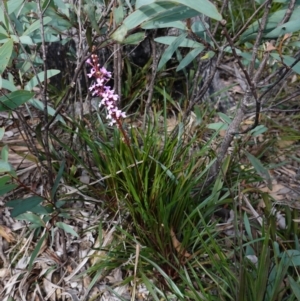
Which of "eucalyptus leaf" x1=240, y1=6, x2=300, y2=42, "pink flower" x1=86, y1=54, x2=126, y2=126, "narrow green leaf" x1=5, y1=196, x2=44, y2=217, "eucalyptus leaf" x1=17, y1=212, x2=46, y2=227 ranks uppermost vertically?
"eucalyptus leaf" x1=240, y1=6, x2=300, y2=42

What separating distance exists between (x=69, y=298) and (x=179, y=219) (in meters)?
0.46

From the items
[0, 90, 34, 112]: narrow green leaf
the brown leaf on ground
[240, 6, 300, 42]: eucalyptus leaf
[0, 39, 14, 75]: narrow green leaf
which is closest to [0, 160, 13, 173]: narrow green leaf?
[0, 90, 34, 112]: narrow green leaf

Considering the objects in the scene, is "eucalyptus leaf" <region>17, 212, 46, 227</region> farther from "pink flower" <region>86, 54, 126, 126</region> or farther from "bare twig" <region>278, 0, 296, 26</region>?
"bare twig" <region>278, 0, 296, 26</region>

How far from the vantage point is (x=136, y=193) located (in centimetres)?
141

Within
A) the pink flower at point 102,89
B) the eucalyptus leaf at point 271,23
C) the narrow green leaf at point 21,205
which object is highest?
the eucalyptus leaf at point 271,23

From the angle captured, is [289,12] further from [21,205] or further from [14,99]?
[21,205]

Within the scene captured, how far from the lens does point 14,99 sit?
1040mm

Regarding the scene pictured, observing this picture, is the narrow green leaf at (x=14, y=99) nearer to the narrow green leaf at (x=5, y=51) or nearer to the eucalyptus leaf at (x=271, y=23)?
the narrow green leaf at (x=5, y=51)

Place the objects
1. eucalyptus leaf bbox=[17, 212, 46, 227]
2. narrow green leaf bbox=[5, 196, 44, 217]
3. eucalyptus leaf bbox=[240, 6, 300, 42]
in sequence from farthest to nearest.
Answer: eucalyptus leaf bbox=[17, 212, 46, 227] → narrow green leaf bbox=[5, 196, 44, 217] → eucalyptus leaf bbox=[240, 6, 300, 42]

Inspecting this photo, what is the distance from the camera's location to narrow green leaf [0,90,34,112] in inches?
40.4

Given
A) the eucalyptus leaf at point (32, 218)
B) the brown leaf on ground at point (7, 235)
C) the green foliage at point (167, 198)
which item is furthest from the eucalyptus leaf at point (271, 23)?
the brown leaf on ground at point (7, 235)

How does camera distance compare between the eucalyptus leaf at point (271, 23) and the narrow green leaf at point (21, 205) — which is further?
the narrow green leaf at point (21, 205)

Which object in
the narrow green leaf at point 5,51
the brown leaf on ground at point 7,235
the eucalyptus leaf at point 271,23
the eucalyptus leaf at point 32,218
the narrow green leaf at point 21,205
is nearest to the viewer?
the narrow green leaf at point 5,51

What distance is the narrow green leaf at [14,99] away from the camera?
1.03m
